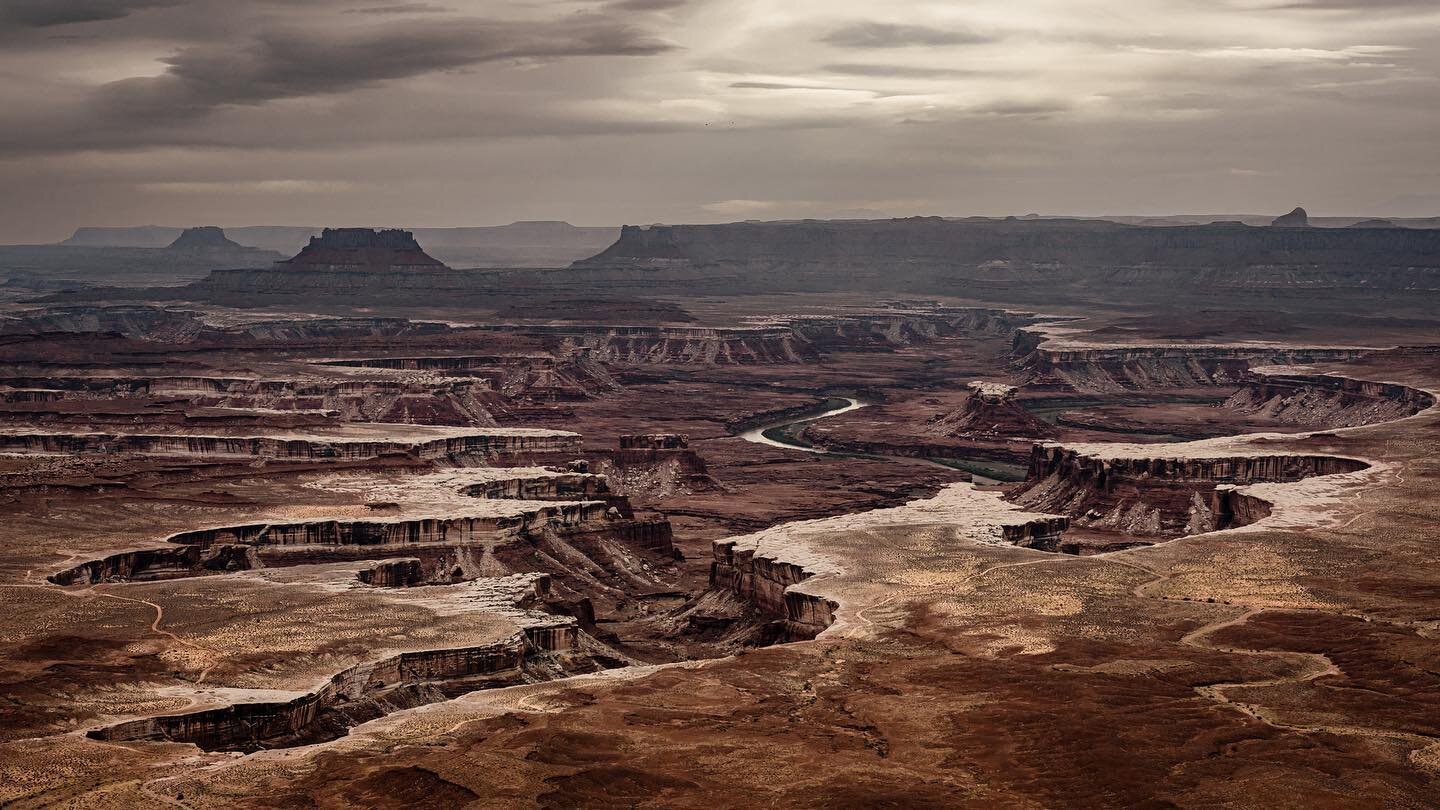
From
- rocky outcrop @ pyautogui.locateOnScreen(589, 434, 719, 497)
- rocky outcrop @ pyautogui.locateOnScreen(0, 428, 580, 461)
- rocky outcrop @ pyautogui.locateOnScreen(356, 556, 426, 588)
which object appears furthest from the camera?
rocky outcrop @ pyautogui.locateOnScreen(589, 434, 719, 497)

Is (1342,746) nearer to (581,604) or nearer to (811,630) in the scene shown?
(811,630)

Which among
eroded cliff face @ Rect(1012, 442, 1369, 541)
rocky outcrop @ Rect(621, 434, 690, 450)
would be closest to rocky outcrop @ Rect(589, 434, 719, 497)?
rocky outcrop @ Rect(621, 434, 690, 450)

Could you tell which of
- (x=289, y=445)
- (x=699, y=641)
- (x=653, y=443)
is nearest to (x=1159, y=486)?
(x=653, y=443)

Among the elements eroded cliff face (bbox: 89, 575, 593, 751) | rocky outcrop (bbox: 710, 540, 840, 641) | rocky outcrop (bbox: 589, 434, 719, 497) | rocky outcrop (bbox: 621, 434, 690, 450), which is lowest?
rocky outcrop (bbox: 589, 434, 719, 497)

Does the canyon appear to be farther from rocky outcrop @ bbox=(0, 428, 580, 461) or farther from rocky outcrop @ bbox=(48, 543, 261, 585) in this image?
rocky outcrop @ bbox=(0, 428, 580, 461)

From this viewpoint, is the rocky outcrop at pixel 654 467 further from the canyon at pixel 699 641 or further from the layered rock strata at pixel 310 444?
the canyon at pixel 699 641

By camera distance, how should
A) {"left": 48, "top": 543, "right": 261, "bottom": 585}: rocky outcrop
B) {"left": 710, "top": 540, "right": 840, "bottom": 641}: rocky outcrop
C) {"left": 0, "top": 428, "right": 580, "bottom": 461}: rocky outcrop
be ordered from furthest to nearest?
{"left": 0, "top": 428, "right": 580, "bottom": 461}: rocky outcrop < {"left": 48, "top": 543, "right": 261, "bottom": 585}: rocky outcrop < {"left": 710, "top": 540, "right": 840, "bottom": 641}: rocky outcrop

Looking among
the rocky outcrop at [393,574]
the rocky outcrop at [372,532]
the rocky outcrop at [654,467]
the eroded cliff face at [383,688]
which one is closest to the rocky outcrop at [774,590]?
the eroded cliff face at [383,688]

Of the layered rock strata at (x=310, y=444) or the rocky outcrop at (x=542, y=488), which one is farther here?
the layered rock strata at (x=310, y=444)

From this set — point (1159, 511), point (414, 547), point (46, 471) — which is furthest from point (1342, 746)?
point (46, 471)
